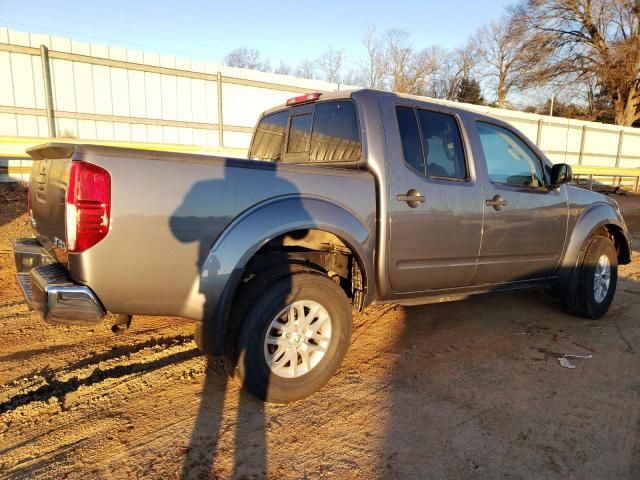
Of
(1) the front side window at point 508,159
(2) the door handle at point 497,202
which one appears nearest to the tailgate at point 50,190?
(2) the door handle at point 497,202

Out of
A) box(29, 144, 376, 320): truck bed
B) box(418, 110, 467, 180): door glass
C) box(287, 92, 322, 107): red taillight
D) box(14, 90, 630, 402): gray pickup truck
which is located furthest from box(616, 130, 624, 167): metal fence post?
box(29, 144, 376, 320): truck bed

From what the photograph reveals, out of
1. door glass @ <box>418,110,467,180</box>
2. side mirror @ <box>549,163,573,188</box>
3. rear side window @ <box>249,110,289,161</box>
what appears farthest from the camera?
rear side window @ <box>249,110,289,161</box>

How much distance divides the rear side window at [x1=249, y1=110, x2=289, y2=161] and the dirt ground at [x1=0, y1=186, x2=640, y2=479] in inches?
71.1

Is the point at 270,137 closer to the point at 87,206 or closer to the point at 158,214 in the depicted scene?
the point at 158,214

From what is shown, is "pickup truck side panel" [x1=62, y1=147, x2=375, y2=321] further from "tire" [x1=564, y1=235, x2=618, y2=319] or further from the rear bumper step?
"tire" [x1=564, y1=235, x2=618, y2=319]

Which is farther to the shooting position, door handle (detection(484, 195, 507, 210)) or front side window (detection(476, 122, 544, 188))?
front side window (detection(476, 122, 544, 188))

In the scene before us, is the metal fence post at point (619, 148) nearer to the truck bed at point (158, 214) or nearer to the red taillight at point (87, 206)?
the truck bed at point (158, 214)

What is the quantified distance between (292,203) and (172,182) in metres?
A: 0.74

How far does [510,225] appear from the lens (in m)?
3.81

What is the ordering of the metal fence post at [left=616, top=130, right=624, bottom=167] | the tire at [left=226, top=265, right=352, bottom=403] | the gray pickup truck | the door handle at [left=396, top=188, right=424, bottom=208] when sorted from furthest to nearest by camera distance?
the metal fence post at [left=616, top=130, right=624, bottom=167]
the door handle at [left=396, top=188, right=424, bottom=208]
the tire at [left=226, top=265, right=352, bottom=403]
the gray pickup truck

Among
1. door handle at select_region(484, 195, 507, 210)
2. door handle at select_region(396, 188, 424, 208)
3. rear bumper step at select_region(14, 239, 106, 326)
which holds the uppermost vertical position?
door handle at select_region(396, 188, 424, 208)

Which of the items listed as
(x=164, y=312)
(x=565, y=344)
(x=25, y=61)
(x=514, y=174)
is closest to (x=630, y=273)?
(x=565, y=344)

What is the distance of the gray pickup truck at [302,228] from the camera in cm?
231

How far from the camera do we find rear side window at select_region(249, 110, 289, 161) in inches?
163
